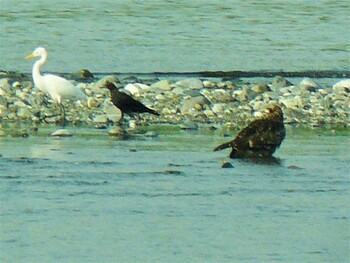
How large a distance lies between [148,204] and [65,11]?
2915cm

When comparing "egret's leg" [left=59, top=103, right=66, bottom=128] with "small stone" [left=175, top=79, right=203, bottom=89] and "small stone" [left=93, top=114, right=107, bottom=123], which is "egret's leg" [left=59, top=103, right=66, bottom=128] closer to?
"small stone" [left=93, top=114, right=107, bottom=123]

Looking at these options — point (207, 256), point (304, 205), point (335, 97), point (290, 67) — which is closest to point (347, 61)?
point (290, 67)

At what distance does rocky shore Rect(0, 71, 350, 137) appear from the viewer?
16.8 metres

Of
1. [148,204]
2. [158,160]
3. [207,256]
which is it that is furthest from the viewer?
[158,160]

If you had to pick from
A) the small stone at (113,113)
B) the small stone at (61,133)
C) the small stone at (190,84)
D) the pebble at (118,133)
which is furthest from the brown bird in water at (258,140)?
the small stone at (190,84)

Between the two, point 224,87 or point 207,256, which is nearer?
point 207,256

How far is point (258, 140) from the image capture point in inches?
512

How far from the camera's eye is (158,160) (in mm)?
12680

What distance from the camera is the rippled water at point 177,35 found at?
2702 centimetres

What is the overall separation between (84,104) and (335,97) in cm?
371

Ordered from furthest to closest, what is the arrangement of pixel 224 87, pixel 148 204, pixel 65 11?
1. pixel 65 11
2. pixel 224 87
3. pixel 148 204

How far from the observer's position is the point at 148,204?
32.9 feet

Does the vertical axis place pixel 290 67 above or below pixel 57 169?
below

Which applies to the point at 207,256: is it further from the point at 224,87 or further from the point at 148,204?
the point at 224,87
